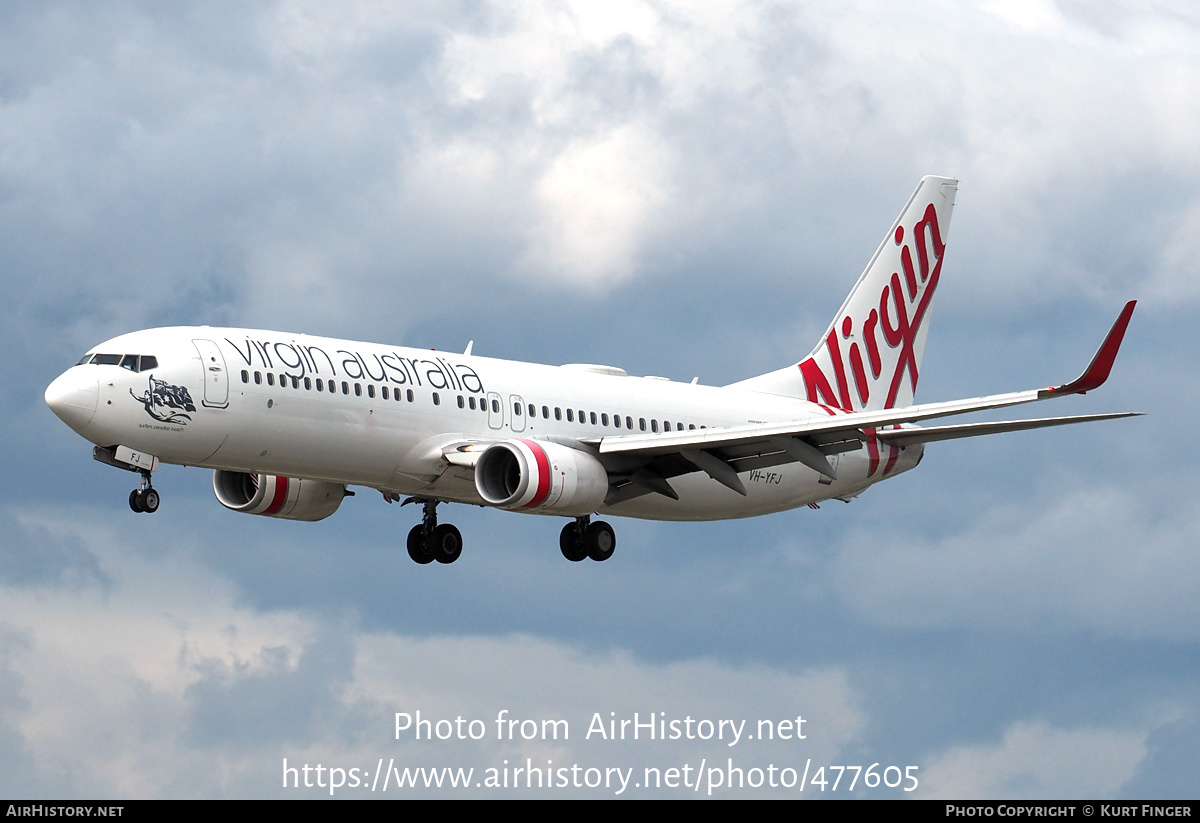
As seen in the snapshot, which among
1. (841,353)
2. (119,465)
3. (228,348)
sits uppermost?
(841,353)

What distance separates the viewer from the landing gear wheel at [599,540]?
57375 millimetres

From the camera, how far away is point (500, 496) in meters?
53.2

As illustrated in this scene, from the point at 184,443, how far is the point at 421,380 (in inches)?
283

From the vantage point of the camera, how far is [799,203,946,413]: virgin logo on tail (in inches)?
2616

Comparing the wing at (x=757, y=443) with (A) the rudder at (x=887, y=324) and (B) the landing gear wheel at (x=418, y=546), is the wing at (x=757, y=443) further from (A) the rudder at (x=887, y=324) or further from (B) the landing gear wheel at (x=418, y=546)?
(A) the rudder at (x=887, y=324)

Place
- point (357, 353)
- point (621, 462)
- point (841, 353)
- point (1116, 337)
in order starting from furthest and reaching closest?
point (841, 353) < point (621, 462) < point (357, 353) < point (1116, 337)

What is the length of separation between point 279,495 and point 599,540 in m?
9.34

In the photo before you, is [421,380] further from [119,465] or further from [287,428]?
[119,465]

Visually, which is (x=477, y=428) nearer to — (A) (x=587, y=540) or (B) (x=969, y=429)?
(A) (x=587, y=540)

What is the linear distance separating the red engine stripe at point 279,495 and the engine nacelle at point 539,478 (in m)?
7.11

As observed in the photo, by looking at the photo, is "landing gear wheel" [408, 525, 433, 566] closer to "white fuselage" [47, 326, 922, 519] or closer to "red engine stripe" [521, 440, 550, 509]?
"white fuselage" [47, 326, 922, 519]

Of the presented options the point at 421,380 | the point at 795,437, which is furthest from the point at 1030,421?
the point at 421,380

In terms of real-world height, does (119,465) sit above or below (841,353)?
below

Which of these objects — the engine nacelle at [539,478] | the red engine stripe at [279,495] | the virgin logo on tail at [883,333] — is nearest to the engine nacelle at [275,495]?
the red engine stripe at [279,495]
